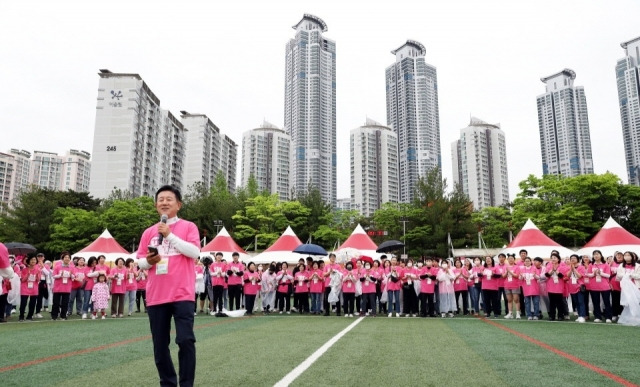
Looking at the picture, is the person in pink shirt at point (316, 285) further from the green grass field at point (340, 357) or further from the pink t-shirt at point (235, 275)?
the green grass field at point (340, 357)

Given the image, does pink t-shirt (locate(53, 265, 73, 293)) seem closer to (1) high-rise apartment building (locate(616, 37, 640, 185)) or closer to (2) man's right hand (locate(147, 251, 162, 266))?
(2) man's right hand (locate(147, 251, 162, 266))

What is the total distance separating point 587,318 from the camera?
524 inches

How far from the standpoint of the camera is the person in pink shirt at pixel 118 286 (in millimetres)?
14039

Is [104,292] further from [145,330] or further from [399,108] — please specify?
[399,108]

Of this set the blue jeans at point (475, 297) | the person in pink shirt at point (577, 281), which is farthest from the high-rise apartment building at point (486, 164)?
the person in pink shirt at point (577, 281)

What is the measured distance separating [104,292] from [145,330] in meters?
4.46

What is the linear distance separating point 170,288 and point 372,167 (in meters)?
78.4

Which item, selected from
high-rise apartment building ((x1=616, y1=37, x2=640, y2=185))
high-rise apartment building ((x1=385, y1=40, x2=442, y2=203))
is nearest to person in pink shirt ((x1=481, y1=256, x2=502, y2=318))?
high-rise apartment building ((x1=616, y1=37, x2=640, y2=185))

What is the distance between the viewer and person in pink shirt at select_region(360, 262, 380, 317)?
47.8 ft

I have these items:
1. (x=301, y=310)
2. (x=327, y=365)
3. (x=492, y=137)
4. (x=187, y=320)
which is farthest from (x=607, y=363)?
(x=492, y=137)

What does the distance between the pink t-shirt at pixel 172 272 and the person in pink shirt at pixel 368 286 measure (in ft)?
37.2

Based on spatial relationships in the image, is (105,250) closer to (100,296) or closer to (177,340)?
(100,296)

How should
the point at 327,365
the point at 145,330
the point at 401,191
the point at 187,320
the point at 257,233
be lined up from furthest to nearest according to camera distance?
the point at 401,191 < the point at 257,233 < the point at 145,330 < the point at 327,365 < the point at 187,320

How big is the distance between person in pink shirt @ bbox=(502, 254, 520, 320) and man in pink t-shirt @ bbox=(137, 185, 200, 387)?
40.3ft
